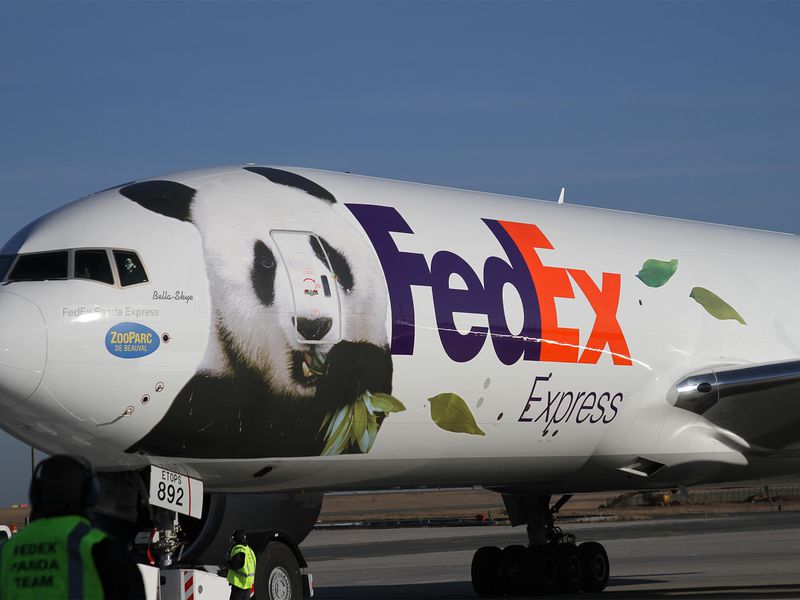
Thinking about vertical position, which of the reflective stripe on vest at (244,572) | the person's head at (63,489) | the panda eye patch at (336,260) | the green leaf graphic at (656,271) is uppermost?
the green leaf graphic at (656,271)

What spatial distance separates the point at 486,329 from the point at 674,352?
3146 millimetres

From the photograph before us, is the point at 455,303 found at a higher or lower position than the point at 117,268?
higher

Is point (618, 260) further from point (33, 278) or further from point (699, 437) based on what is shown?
point (33, 278)

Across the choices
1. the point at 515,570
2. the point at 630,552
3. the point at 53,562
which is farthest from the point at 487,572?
the point at 53,562

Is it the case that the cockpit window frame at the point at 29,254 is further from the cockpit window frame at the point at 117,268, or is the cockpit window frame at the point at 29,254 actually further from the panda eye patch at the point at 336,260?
the panda eye patch at the point at 336,260

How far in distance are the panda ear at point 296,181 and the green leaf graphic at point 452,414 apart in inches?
92.2

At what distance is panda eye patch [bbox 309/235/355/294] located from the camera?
12445 millimetres

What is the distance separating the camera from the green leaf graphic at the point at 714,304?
635 inches

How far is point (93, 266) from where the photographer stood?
11.3 metres

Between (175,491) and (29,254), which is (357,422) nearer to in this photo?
(175,491)

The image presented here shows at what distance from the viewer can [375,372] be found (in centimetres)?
1250

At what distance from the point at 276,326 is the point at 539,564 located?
7.86 m

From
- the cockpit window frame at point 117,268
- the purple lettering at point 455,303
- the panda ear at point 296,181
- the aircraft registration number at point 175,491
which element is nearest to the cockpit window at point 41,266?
the cockpit window frame at point 117,268

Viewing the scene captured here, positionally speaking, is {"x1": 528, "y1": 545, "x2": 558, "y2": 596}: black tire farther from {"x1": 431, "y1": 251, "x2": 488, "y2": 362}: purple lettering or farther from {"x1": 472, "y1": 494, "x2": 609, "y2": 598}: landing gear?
{"x1": 431, "y1": 251, "x2": 488, "y2": 362}: purple lettering
